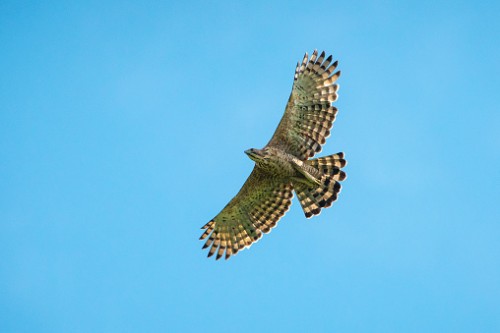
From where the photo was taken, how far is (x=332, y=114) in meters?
16.1

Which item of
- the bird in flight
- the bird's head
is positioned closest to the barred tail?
the bird in flight

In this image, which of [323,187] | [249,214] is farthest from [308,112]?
[249,214]

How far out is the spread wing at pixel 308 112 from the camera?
1611 cm

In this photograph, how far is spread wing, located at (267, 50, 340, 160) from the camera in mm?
16109

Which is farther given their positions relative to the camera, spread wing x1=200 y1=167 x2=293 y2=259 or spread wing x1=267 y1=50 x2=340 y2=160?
spread wing x1=200 y1=167 x2=293 y2=259

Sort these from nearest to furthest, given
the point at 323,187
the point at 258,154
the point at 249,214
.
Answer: the point at 258,154
the point at 323,187
the point at 249,214

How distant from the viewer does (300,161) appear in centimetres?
1616

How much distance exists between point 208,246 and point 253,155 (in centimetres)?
247

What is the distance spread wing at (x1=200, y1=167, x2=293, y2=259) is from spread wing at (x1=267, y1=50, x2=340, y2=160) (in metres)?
0.89

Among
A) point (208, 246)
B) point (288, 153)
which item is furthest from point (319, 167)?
point (208, 246)

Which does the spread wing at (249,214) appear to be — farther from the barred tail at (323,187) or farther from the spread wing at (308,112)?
the spread wing at (308,112)

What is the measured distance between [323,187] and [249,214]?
1.78 meters

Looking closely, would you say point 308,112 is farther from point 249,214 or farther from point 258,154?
point 249,214

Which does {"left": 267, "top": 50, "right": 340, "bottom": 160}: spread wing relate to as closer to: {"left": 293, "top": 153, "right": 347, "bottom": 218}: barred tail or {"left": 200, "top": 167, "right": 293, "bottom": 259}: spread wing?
{"left": 293, "top": 153, "right": 347, "bottom": 218}: barred tail
